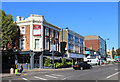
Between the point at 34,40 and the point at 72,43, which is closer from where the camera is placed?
the point at 34,40

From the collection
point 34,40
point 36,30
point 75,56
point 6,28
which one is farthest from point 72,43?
point 6,28

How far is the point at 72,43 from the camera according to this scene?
202 feet

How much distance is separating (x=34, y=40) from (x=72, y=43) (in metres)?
21.2

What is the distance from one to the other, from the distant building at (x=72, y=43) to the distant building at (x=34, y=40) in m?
10.5

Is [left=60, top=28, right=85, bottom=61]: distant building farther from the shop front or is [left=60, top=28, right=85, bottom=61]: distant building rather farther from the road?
the road

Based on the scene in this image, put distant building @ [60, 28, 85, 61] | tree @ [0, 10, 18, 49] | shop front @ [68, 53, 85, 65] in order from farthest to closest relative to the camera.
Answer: shop front @ [68, 53, 85, 65], distant building @ [60, 28, 85, 61], tree @ [0, 10, 18, 49]

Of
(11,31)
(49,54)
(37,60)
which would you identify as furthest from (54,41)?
(11,31)

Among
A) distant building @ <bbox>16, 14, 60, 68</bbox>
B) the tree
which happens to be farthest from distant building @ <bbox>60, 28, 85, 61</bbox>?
the tree

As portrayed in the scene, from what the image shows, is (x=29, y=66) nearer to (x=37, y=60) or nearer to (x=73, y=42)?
(x=37, y=60)

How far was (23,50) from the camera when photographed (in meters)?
42.9

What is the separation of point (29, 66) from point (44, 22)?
37.0 ft

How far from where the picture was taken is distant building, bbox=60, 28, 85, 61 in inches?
2255

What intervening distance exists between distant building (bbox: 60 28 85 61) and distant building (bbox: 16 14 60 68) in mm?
10473

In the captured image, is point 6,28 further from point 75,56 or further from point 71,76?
point 75,56
